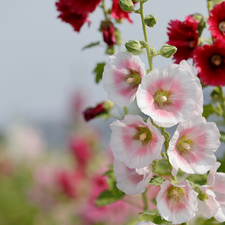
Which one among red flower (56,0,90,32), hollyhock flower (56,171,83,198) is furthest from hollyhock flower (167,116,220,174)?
hollyhock flower (56,171,83,198)

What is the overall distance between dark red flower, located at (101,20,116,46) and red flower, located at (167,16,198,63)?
25 centimetres

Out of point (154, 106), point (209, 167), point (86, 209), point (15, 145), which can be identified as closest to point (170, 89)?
point (154, 106)

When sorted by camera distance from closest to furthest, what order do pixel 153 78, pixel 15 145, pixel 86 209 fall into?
1. pixel 153 78
2. pixel 86 209
3. pixel 15 145

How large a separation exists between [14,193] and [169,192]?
10.6ft

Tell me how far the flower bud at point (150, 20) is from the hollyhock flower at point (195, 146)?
0.24 m

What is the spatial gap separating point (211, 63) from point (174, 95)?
0.37 metres

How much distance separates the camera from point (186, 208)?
0.67m

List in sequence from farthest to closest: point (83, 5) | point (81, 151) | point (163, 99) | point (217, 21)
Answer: point (81, 151), point (83, 5), point (217, 21), point (163, 99)

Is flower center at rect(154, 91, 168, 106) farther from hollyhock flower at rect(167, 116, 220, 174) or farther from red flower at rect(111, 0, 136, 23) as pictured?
red flower at rect(111, 0, 136, 23)

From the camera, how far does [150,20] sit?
70 centimetres

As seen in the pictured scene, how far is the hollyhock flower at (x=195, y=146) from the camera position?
2.15 feet

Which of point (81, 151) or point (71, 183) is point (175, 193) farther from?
point (71, 183)

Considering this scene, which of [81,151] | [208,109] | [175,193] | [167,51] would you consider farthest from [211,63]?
[81,151]

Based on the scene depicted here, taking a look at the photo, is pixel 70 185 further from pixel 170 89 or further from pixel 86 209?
pixel 170 89
